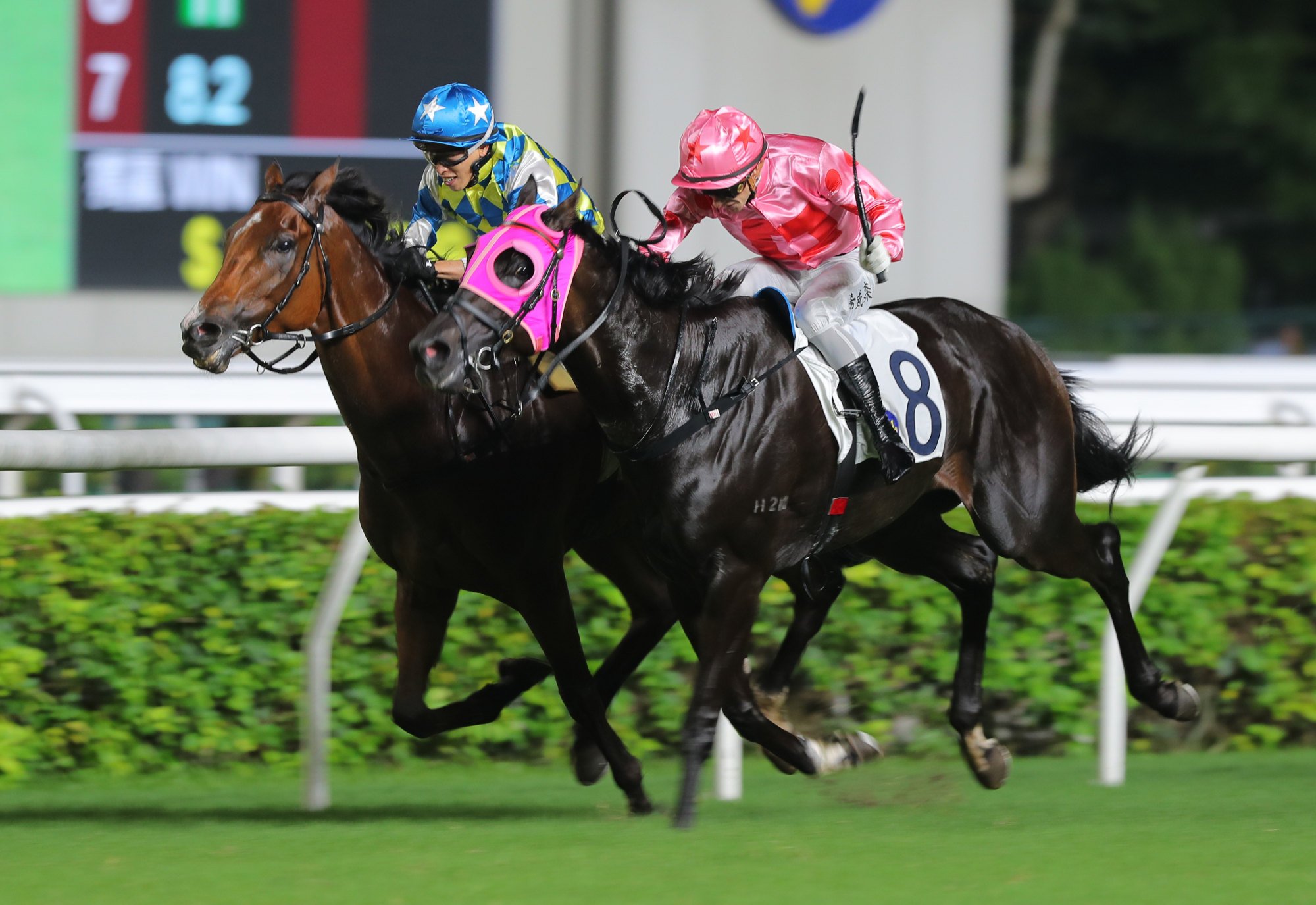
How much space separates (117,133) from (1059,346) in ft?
26.1

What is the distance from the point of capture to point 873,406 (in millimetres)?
4293

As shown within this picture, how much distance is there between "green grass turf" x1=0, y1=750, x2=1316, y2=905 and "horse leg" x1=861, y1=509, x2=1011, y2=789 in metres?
0.29

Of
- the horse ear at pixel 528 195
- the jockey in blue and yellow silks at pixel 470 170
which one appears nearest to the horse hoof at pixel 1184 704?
the jockey in blue and yellow silks at pixel 470 170

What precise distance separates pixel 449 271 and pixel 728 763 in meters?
1.33

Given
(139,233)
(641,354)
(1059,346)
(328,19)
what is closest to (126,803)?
(641,354)

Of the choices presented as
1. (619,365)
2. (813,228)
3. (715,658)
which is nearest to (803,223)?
(813,228)

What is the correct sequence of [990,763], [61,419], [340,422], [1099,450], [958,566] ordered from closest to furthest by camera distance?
[990,763]
[958,566]
[1099,450]
[61,419]
[340,422]

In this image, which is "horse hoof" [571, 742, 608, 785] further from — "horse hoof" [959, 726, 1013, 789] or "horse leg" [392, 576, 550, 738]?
"horse hoof" [959, 726, 1013, 789]

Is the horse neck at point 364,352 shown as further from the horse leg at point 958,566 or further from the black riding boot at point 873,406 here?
the horse leg at point 958,566

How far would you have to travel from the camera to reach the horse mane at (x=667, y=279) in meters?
4.03

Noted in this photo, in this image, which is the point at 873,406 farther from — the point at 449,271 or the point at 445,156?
the point at 445,156

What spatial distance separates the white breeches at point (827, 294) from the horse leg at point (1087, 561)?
61 cm

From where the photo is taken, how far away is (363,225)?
4.26 meters

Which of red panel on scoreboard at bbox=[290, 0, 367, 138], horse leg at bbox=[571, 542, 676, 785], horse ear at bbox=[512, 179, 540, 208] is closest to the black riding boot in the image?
horse leg at bbox=[571, 542, 676, 785]
